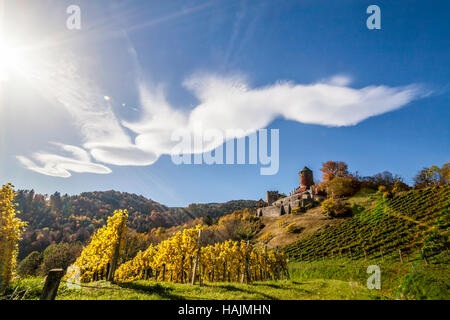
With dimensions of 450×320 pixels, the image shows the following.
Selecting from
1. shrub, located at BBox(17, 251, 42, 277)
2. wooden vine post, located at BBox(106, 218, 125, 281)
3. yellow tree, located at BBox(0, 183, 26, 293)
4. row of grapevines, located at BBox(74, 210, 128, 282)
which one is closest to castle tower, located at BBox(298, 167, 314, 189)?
wooden vine post, located at BBox(106, 218, 125, 281)

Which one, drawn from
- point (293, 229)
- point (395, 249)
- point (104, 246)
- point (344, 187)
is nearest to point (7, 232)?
point (104, 246)

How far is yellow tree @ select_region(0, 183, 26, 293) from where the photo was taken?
14.6 meters

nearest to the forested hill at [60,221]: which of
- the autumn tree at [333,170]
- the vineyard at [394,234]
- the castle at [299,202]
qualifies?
the castle at [299,202]

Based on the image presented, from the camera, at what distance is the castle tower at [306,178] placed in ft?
431

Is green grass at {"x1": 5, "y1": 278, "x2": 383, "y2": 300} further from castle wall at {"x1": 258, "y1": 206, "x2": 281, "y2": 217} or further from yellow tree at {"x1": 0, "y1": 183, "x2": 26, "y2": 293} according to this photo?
castle wall at {"x1": 258, "y1": 206, "x2": 281, "y2": 217}

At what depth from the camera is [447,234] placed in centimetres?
2981

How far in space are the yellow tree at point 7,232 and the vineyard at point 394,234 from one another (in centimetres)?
4393

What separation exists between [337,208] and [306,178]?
56.9m

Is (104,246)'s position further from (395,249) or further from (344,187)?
(344,187)

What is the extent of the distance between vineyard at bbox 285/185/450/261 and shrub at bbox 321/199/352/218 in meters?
14.0

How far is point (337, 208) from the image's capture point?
257ft
